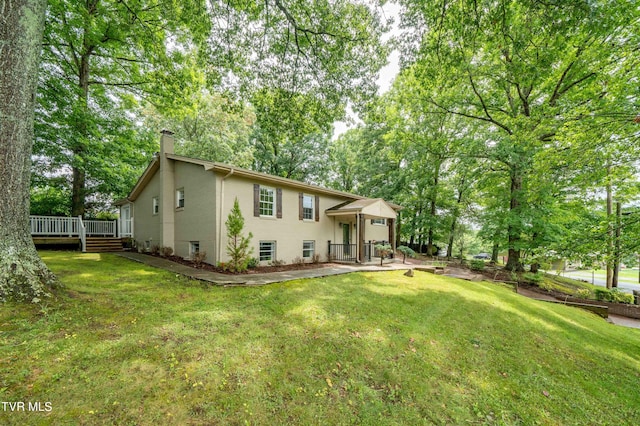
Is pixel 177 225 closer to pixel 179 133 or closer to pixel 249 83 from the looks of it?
pixel 249 83

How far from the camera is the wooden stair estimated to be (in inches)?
522

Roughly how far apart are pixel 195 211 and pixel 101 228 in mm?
10053

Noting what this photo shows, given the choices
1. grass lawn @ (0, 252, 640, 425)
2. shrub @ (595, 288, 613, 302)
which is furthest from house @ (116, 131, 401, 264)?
shrub @ (595, 288, 613, 302)

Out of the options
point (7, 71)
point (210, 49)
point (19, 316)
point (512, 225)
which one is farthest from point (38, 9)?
point (512, 225)

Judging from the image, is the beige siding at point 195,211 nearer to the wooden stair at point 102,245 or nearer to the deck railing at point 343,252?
the wooden stair at point 102,245

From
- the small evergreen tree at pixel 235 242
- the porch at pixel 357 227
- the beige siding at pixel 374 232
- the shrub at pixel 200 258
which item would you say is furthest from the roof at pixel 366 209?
the shrub at pixel 200 258

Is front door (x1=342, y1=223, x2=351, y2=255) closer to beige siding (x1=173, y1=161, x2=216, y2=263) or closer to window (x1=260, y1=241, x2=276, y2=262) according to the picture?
window (x1=260, y1=241, x2=276, y2=262)

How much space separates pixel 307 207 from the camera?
13031 mm

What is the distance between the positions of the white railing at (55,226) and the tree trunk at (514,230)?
24.3 m

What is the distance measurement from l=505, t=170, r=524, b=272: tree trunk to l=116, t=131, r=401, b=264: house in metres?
6.90

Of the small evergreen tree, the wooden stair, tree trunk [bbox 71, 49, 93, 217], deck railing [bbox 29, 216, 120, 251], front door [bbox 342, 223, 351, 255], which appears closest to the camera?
the small evergreen tree

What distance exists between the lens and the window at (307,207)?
12.8m

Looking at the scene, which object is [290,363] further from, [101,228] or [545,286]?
[101,228]

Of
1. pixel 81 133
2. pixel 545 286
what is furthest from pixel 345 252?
pixel 81 133
